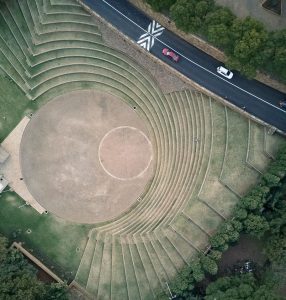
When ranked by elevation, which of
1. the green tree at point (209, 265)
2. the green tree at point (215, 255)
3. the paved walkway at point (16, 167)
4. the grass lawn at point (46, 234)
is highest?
the green tree at point (215, 255)

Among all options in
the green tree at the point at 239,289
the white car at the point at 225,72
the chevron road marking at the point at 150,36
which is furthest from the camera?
the chevron road marking at the point at 150,36

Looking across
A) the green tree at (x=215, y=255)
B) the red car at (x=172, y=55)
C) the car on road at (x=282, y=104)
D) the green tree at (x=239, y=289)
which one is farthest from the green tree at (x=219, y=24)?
the green tree at (x=239, y=289)

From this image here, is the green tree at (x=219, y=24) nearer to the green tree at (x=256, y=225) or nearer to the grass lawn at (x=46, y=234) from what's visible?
the green tree at (x=256, y=225)

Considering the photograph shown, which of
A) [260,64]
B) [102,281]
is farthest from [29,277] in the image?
[260,64]

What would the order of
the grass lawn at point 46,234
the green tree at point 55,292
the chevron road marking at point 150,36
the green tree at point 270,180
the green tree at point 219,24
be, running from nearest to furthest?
the green tree at point 219,24 → the green tree at point 270,180 → the green tree at point 55,292 → the chevron road marking at point 150,36 → the grass lawn at point 46,234

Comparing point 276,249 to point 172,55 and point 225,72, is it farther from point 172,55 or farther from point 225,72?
point 172,55

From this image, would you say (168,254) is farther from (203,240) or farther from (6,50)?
(6,50)
